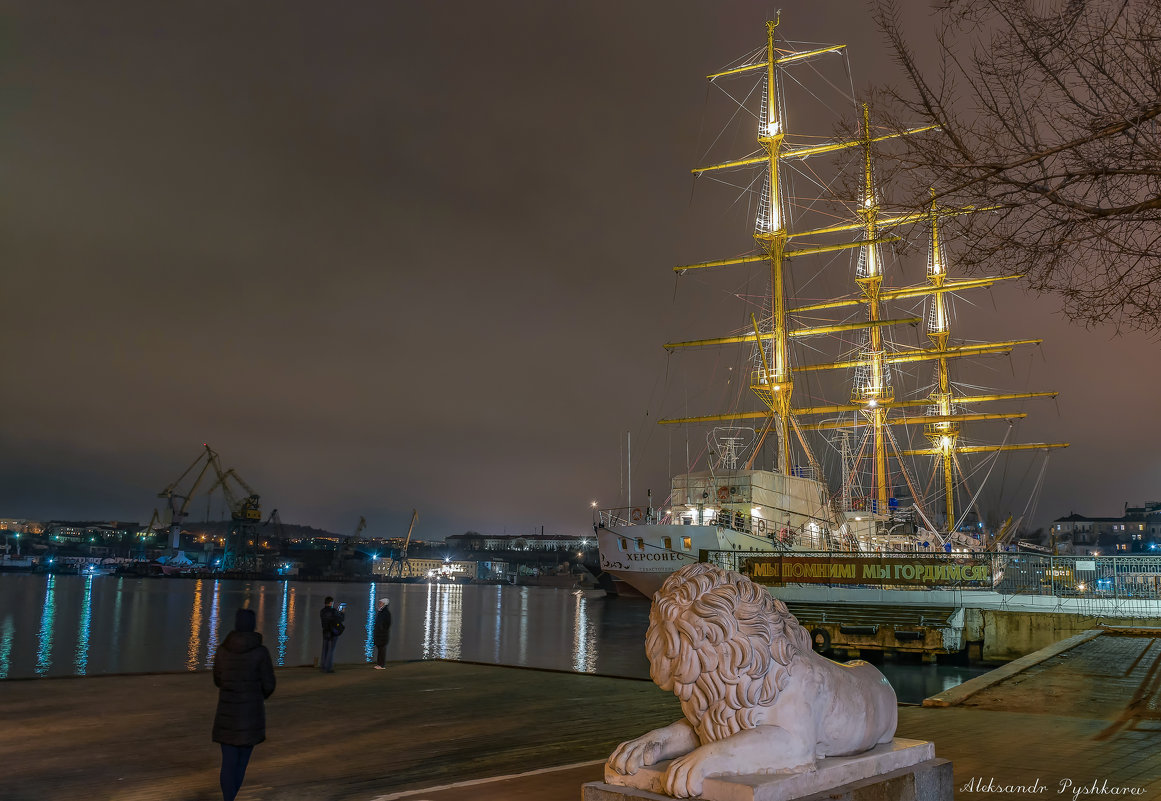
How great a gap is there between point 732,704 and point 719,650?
0.24 meters

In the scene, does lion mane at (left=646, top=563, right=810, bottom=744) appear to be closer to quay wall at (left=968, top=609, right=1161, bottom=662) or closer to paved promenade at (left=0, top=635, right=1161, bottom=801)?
paved promenade at (left=0, top=635, right=1161, bottom=801)

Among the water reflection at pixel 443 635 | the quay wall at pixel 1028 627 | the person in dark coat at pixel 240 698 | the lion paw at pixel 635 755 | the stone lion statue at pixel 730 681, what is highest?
the stone lion statue at pixel 730 681

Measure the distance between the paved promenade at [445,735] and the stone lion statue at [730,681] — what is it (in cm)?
270

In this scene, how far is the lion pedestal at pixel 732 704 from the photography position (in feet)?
11.4

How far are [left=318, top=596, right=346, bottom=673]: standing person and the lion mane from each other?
1175 centimetres

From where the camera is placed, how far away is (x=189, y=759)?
26.3ft

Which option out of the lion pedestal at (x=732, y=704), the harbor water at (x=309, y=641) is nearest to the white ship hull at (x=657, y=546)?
the harbor water at (x=309, y=641)

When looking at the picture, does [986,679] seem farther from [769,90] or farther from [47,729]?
[769,90]

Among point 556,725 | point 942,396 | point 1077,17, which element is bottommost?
point 556,725

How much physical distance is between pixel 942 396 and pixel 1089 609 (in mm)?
46961

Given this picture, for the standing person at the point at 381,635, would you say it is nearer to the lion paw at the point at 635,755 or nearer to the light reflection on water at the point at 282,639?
the lion paw at the point at 635,755

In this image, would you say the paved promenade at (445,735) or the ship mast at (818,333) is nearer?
the paved promenade at (445,735)

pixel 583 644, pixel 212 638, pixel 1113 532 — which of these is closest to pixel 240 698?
pixel 583 644

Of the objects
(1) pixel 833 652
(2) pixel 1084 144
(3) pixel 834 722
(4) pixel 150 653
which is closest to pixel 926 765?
(3) pixel 834 722
